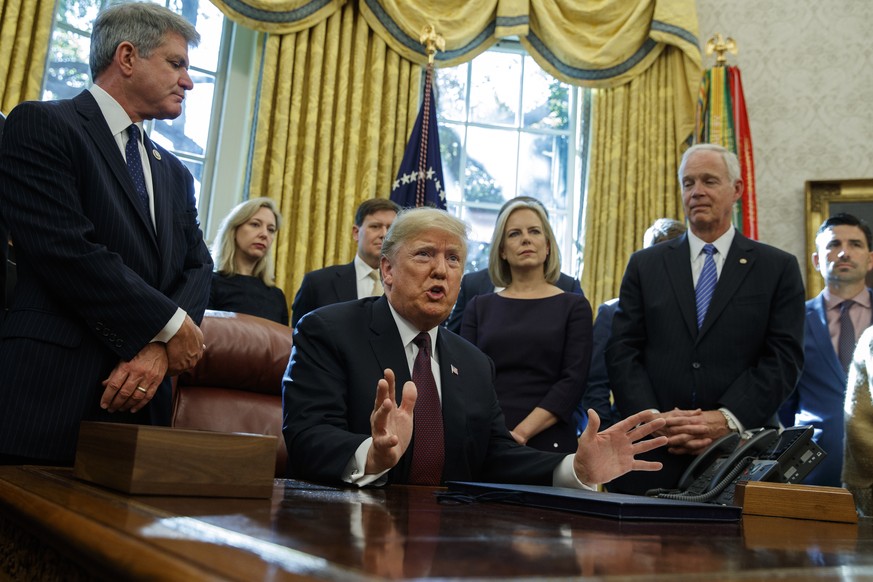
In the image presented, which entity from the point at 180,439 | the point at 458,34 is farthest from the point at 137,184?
the point at 458,34

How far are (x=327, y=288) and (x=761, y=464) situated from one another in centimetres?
262

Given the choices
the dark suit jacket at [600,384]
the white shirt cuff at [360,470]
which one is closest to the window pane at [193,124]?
the dark suit jacket at [600,384]

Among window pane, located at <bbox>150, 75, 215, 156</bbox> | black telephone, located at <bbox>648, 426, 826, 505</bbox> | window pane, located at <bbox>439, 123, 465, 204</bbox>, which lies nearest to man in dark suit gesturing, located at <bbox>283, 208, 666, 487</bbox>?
black telephone, located at <bbox>648, 426, 826, 505</bbox>

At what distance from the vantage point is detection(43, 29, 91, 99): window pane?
5184 millimetres

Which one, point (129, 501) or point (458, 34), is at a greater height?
point (458, 34)

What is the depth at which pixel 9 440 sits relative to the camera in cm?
186

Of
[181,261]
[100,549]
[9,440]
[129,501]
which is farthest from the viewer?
[181,261]

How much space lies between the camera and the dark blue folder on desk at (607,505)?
1.33 m

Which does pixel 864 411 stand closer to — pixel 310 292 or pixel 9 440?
pixel 310 292

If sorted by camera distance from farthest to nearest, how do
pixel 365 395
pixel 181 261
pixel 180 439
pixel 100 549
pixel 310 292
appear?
pixel 310 292 < pixel 181 261 < pixel 365 395 < pixel 180 439 < pixel 100 549

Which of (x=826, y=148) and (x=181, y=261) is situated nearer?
(x=181, y=261)

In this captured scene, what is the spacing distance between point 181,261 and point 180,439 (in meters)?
1.23

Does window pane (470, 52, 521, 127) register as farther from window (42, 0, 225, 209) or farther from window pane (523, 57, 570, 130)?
window (42, 0, 225, 209)

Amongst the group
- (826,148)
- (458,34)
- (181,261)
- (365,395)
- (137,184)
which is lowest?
(365,395)
